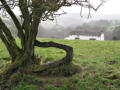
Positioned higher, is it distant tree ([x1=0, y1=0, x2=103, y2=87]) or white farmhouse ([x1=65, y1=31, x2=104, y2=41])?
distant tree ([x1=0, y1=0, x2=103, y2=87])

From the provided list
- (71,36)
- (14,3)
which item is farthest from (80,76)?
(71,36)

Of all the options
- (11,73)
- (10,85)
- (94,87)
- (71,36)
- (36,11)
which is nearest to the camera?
(36,11)

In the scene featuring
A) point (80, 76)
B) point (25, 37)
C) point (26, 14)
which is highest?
point (26, 14)

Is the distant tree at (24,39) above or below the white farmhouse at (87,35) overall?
above

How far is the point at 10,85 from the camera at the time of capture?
468cm

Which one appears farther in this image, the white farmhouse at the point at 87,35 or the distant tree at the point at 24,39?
the white farmhouse at the point at 87,35

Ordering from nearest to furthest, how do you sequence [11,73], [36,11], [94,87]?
[36,11] < [94,87] < [11,73]

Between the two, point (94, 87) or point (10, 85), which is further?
point (10, 85)

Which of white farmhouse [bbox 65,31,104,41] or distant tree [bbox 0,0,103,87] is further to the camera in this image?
white farmhouse [bbox 65,31,104,41]

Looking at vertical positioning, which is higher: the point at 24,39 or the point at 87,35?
the point at 24,39

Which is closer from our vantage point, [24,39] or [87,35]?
[24,39]

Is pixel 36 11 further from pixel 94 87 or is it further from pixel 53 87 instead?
pixel 94 87

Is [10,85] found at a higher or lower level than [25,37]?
lower

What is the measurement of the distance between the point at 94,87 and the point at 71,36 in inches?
1501
